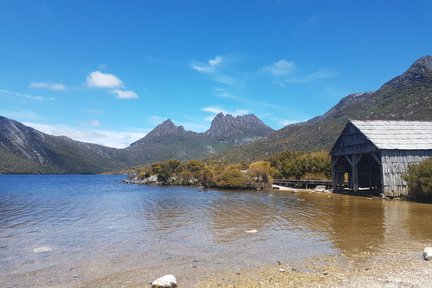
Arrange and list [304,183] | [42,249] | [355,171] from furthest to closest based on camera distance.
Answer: [304,183], [355,171], [42,249]

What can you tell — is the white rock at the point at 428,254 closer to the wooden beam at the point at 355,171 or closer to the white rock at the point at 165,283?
the white rock at the point at 165,283

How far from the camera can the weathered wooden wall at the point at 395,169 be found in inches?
1543

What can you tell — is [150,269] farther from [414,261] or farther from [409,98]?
[409,98]

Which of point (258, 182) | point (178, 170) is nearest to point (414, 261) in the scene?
point (258, 182)

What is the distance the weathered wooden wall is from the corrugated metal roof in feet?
2.36

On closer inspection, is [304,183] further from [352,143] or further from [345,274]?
[345,274]

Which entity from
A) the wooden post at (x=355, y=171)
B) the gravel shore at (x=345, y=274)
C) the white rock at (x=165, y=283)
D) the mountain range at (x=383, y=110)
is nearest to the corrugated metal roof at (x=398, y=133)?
the wooden post at (x=355, y=171)

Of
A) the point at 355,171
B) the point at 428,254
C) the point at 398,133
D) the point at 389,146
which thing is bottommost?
the point at 428,254

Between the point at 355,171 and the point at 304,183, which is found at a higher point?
the point at 355,171

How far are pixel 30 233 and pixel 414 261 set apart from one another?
19.5 m

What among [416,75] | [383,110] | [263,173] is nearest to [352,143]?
[263,173]

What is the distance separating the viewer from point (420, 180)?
117ft

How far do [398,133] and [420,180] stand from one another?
7817 mm

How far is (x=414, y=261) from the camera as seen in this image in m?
13.7
